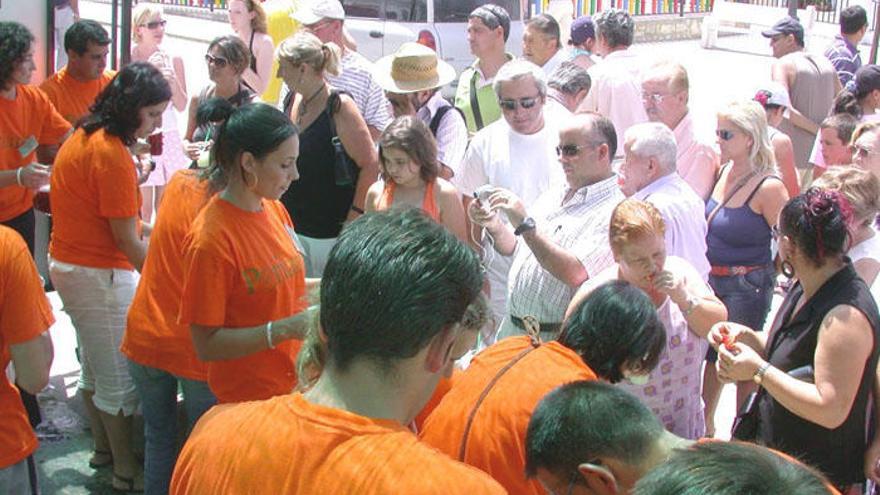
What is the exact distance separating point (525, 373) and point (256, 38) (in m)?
5.57

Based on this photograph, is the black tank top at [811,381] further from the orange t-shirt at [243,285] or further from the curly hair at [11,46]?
the curly hair at [11,46]

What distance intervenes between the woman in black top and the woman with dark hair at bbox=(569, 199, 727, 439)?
5.36 feet

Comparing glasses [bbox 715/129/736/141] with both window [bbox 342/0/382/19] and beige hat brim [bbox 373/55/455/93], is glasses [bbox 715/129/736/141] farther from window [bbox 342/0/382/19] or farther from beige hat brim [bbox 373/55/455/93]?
window [bbox 342/0/382/19]

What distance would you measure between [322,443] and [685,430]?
2.15m

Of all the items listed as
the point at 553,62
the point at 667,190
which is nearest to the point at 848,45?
the point at 553,62

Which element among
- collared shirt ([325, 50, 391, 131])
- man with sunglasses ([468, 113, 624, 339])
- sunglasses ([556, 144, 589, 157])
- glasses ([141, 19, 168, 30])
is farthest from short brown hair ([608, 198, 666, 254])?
glasses ([141, 19, 168, 30])

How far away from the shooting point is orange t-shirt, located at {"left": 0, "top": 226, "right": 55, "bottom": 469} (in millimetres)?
2777

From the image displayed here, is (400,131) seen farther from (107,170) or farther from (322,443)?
(322,443)

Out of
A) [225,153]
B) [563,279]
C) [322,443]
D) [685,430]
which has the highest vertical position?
[225,153]

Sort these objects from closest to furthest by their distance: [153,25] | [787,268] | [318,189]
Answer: [787,268] < [318,189] < [153,25]

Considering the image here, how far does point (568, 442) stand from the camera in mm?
2033

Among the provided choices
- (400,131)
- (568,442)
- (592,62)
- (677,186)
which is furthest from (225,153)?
(592,62)

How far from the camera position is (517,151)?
466 centimetres

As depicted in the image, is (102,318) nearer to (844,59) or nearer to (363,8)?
(844,59)
